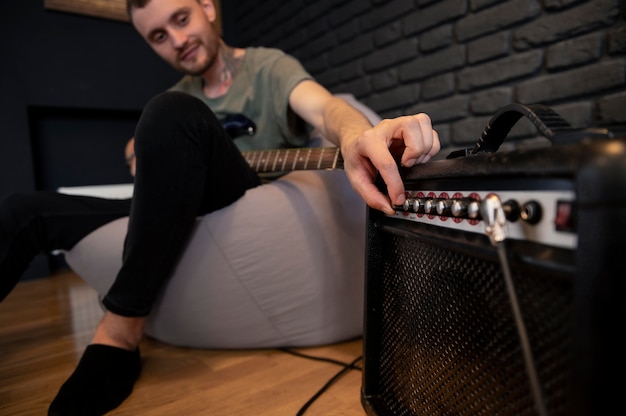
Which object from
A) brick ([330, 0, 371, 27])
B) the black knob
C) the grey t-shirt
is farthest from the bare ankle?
brick ([330, 0, 371, 27])

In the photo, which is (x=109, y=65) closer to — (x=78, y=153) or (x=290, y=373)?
(x=78, y=153)

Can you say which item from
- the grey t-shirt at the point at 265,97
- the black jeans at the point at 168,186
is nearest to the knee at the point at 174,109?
Result: the black jeans at the point at 168,186

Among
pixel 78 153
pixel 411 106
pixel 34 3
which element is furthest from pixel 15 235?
pixel 34 3

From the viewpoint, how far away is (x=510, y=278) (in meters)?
0.29

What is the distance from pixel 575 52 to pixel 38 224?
4.32ft

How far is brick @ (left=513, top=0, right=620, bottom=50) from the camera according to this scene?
2.89ft

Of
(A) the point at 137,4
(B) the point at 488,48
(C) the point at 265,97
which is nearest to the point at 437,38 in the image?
(B) the point at 488,48

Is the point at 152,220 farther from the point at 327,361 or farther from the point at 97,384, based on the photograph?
the point at 327,361

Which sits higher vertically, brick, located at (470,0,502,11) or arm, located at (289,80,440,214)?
brick, located at (470,0,502,11)

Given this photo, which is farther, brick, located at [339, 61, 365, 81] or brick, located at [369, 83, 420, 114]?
brick, located at [339, 61, 365, 81]

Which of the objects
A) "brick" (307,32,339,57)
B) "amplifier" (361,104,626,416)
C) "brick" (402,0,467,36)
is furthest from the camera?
"brick" (307,32,339,57)

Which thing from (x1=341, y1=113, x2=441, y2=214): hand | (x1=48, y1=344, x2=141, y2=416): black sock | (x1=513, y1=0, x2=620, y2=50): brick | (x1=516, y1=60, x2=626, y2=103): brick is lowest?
(x1=48, y1=344, x2=141, y2=416): black sock

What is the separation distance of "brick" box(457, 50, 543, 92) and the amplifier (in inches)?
30.4

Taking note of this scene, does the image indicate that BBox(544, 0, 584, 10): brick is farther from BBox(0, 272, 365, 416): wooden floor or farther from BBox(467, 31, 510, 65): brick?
BBox(0, 272, 365, 416): wooden floor
